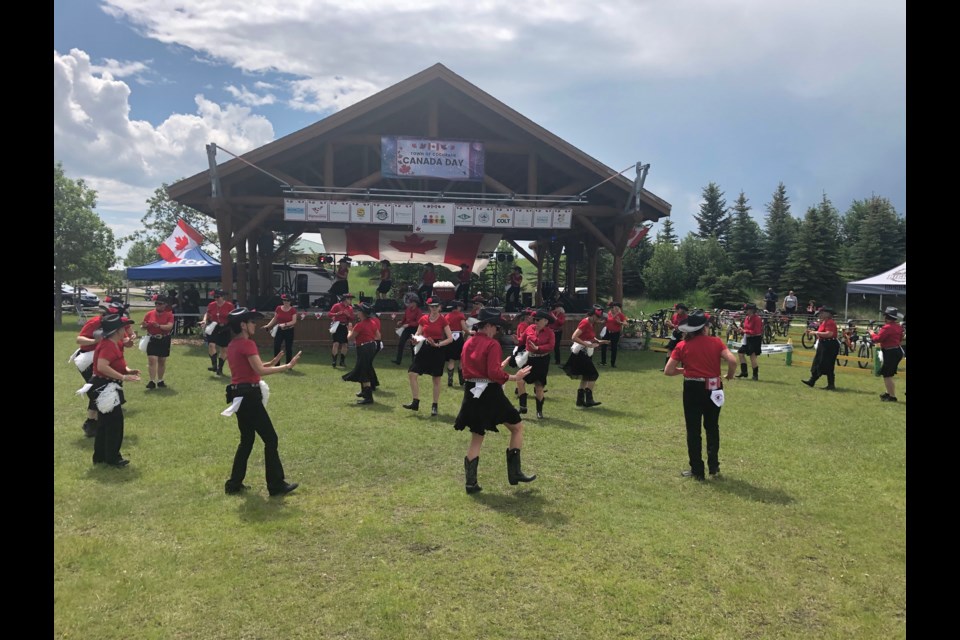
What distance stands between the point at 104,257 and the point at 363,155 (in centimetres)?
1978

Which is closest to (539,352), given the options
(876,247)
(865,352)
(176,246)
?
(865,352)

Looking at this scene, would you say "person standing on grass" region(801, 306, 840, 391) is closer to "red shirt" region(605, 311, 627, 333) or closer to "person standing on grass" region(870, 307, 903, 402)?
"person standing on grass" region(870, 307, 903, 402)

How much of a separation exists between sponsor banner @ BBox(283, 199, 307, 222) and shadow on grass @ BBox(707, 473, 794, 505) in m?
14.3

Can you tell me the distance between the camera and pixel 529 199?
19.3m

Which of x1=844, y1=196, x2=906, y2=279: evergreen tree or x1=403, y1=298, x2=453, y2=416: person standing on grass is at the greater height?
x1=844, y1=196, x2=906, y2=279: evergreen tree

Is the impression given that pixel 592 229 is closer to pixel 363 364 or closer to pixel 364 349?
pixel 364 349

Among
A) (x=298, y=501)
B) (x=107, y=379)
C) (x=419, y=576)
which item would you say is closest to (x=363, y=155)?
(x=107, y=379)

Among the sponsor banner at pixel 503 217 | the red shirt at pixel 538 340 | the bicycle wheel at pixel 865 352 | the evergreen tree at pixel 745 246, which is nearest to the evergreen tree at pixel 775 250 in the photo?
the evergreen tree at pixel 745 246

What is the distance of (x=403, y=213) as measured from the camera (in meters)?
18.0

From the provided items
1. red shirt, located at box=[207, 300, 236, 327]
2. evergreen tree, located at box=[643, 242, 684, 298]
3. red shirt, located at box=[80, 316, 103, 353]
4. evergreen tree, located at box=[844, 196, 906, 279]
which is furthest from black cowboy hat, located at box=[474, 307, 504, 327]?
evergreen tree, located at box=[844, 196, 906, 279]

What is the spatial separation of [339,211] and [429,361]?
30.0 feet

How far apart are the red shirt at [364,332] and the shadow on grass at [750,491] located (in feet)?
20.7

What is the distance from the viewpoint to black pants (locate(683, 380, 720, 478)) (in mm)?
→ 6844

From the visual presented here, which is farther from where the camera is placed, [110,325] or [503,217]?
[503,217]
